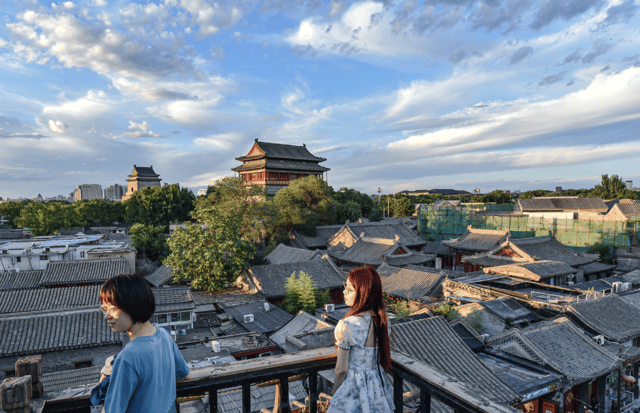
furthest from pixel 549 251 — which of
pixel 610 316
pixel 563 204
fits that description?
pixel 563 204

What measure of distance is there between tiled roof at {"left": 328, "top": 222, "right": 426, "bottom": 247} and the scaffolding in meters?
6.78

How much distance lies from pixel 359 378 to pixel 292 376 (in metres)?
0.45

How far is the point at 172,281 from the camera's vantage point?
74.9ft

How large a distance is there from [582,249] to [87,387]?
115 feet

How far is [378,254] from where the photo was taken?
2634 cm

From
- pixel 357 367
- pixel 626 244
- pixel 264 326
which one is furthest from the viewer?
pixel 626 244

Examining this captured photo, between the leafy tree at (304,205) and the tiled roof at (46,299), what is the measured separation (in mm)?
18449

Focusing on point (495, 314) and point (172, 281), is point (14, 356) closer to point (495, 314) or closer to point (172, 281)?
point (172, 281)

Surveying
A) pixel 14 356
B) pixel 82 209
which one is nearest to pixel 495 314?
pixel 14 356

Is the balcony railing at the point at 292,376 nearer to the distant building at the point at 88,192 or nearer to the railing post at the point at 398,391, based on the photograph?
the railing post at the point at 398,391

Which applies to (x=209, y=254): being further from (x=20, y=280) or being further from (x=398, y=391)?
(x=398, y=391)

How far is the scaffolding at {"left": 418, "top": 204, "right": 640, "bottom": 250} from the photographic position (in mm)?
27844

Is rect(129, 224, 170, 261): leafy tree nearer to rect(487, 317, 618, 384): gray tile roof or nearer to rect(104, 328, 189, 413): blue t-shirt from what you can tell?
rect(487, 317, 618, 384): gray tile roof

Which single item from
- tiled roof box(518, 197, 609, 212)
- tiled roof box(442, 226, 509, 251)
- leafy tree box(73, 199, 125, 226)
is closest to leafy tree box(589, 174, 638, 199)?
tiled roof box(518, 197, 609, 212)
